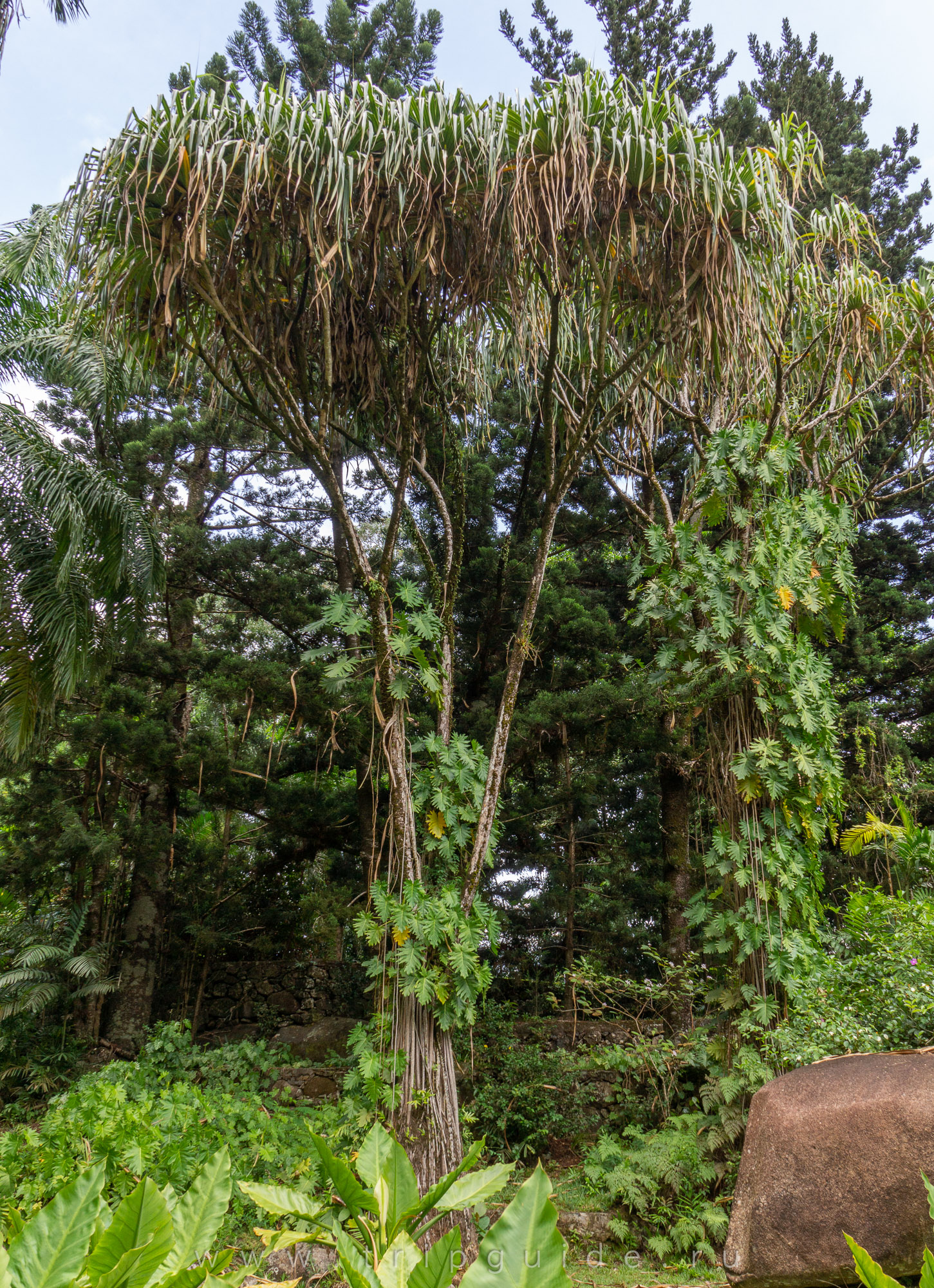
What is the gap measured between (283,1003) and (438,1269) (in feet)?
24.7

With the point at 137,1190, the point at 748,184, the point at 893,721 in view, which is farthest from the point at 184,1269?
the point at 893,721

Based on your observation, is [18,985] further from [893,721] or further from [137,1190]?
[893,721]

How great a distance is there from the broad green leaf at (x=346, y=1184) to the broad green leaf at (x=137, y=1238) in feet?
0.58

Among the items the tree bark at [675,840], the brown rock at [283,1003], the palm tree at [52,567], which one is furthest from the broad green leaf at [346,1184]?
the brown rock at [283,1003]

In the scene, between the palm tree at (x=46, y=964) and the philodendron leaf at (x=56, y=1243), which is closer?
the philodendron leaf at (x=56, y=1243)

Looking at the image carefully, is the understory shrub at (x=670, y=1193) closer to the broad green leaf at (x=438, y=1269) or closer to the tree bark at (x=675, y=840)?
the tree bark at (x=675, y=840)

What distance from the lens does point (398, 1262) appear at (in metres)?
0.78

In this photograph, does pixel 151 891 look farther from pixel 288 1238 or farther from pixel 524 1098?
pixel 288 1238

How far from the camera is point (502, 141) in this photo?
328cm

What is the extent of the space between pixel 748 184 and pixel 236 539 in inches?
180

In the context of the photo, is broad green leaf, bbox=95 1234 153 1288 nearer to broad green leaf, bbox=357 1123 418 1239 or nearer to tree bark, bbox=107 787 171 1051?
broad green leaf, bbox=357 1123 418 1239

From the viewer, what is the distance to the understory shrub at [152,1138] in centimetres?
277

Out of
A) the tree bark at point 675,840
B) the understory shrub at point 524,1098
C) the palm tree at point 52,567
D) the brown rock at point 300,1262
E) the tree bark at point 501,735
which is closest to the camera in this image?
the brown rock at point 300,1262

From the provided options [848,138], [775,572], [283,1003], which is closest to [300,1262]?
[775,572]
